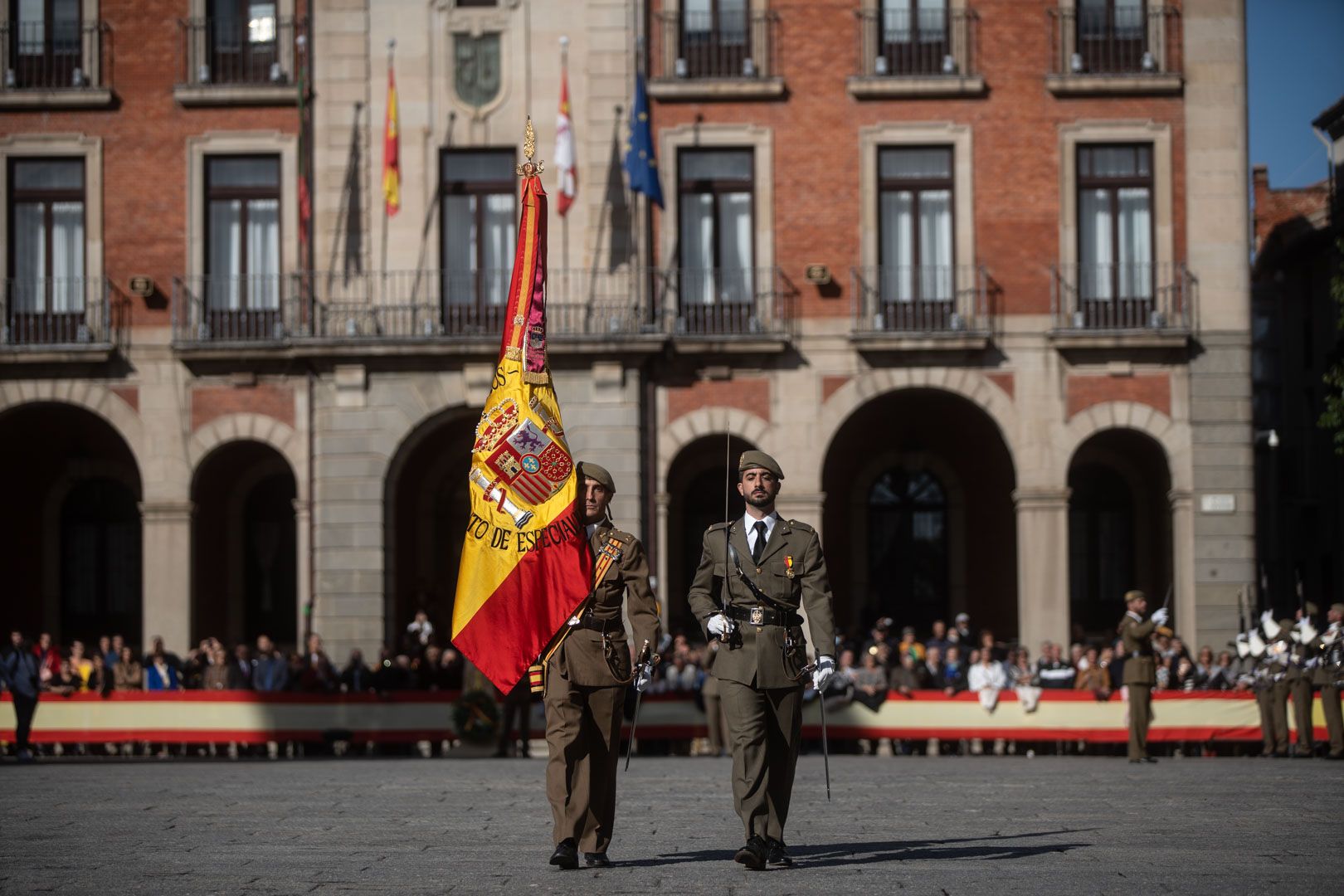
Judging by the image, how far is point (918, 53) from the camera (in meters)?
30.7

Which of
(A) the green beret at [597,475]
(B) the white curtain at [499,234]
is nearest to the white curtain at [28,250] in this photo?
(B) the white curtain at [499,234]

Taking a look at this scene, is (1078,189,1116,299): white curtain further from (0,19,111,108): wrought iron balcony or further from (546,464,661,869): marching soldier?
(546,464,661,869): marching soldier

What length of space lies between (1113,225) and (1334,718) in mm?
9857

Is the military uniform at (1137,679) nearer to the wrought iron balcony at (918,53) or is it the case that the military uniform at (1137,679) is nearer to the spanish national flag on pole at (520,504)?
the wrought iron balcony at (918,53)

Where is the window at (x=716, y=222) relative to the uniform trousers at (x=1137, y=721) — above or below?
above

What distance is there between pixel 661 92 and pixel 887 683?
9603mm

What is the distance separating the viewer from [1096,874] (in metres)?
10.7

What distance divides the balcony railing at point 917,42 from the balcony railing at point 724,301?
3.53 meters

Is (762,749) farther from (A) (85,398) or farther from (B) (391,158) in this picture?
(A) (85,398)

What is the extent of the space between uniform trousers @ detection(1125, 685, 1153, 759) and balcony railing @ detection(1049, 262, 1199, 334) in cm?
823

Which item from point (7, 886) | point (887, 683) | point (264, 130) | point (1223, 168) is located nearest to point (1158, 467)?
point (1223, 168)

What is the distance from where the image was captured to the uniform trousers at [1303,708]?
23578 millimetres

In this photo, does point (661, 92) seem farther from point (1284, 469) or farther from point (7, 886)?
point (1284, 469)

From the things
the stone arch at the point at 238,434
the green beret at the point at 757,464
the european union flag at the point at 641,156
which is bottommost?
the green beret at the point at 757,464
